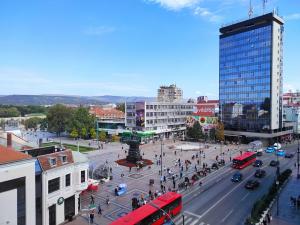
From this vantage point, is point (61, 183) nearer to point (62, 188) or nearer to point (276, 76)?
point (62, 188)

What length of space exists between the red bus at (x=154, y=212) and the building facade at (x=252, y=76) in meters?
68.1

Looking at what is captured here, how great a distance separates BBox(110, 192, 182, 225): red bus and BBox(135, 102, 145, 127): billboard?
67.3m

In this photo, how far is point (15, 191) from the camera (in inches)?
974

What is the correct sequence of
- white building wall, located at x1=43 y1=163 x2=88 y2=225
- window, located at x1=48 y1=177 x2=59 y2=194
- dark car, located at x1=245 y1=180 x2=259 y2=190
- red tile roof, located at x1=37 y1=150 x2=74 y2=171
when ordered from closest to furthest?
white building wall, located at x1=43 y1=163 x2=88 y2=225
red tile roof, located at x1=37 y1=150 x2=74 y2=171
window, located at x1=48 y1=177 x2=59 y2=194
dark car, located at x1=245 y1=180 x2=259 y2=190

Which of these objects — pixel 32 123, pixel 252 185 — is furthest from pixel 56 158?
pixel 32 123

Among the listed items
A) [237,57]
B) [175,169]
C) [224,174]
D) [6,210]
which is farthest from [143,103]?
[6,210]

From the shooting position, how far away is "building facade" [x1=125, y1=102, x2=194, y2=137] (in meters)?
100

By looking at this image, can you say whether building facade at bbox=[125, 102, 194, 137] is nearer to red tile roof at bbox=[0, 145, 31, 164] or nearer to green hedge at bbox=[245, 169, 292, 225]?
green hedge at bbox=[245, 169, 292, 225]

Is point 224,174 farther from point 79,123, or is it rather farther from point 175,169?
point 79,123

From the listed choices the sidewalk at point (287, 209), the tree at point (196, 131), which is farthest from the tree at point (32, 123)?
the sidewalk at point (287, 209)

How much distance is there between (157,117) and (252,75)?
3766cm

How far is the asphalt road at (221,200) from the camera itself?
3150 centimetres

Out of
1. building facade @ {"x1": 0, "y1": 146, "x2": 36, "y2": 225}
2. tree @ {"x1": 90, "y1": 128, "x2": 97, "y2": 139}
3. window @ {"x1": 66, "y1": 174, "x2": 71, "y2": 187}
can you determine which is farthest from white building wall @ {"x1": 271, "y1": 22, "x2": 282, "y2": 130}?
building facade @ {"x1": 0, "y1": 146, "x2": 36, "y2": 225}

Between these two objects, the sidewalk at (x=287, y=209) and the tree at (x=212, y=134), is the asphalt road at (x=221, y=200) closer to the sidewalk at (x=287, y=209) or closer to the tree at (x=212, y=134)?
the sidewalk at (x=287, y=209)
